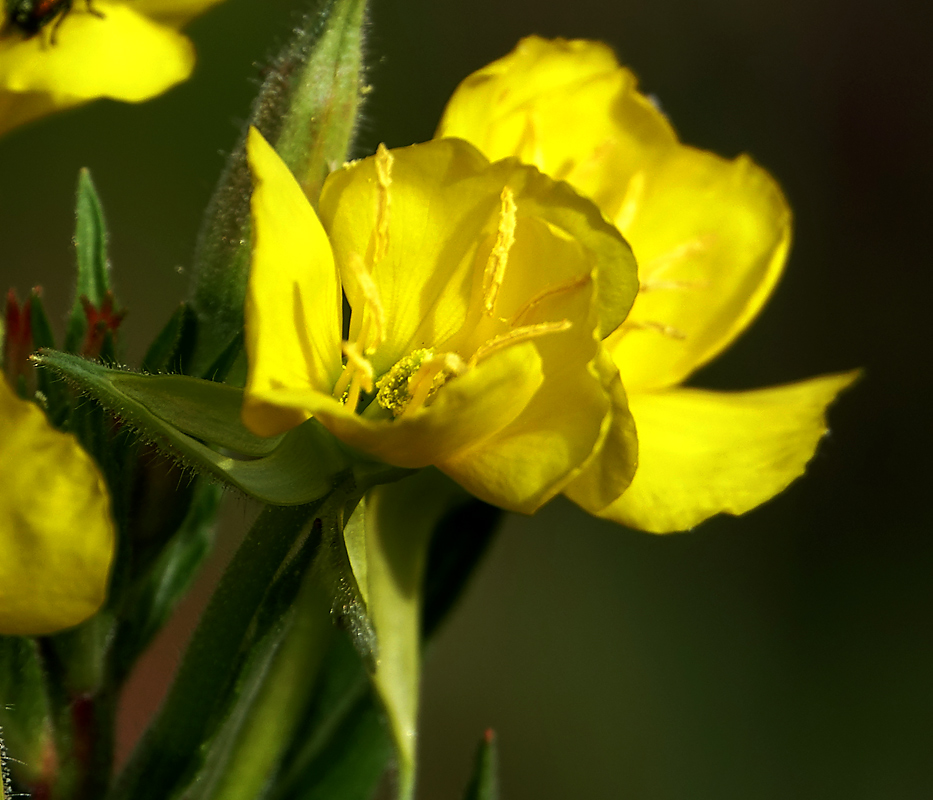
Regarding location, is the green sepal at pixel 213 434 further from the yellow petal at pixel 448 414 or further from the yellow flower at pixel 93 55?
the yellow flower at pixel 93 55

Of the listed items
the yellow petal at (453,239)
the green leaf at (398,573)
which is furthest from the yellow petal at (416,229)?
the green leaf at (398,573)

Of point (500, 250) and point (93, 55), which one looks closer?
point (500, 250)

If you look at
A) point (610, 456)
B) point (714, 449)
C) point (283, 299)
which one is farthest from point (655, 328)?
point (283, 299)

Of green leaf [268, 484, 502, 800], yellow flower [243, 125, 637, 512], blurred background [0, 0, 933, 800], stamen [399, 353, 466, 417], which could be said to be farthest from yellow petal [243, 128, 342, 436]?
blurred background [0, 0, 933, 800]

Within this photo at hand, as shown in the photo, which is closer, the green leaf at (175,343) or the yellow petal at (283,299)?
the yellow petal at (283,299)

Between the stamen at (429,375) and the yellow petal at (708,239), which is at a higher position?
the stamen at (429,375)

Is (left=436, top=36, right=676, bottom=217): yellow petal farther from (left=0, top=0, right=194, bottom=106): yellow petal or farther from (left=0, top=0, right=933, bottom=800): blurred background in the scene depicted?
(left=0, top=0, right=933, bottom=800): blurred background

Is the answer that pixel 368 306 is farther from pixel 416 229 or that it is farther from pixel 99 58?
pixel 99 58
